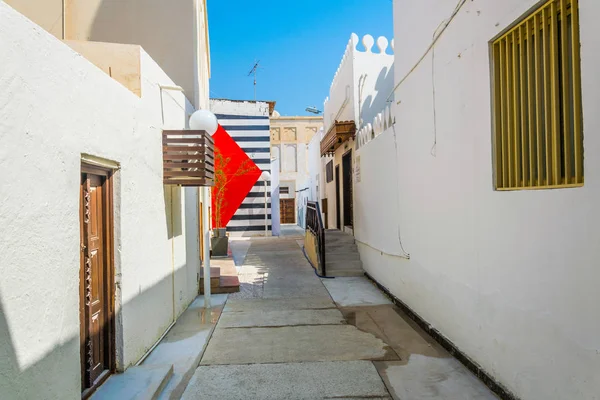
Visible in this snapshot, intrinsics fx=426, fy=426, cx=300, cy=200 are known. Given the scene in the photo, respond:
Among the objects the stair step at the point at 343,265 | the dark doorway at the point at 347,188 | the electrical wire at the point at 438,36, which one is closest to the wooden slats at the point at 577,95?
the electrical wire at the point at 438,36

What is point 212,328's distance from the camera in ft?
15.8

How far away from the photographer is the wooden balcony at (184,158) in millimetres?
4492

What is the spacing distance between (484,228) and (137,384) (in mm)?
2859

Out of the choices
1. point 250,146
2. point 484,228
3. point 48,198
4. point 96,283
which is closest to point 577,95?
point 484,228

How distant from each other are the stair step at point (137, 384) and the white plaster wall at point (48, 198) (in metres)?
0.14

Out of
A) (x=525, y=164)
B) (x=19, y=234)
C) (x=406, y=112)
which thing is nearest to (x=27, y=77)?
(x=19, y=234)

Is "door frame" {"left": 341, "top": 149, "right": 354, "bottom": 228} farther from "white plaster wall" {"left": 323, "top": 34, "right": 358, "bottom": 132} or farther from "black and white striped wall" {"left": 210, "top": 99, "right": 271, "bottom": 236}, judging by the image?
"black and white striped wall" {"left": 210, "top": 99, "right": 271, "bottom": 236}

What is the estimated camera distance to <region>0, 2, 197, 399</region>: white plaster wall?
1.84 meters

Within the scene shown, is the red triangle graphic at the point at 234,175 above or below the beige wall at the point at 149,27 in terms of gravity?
below

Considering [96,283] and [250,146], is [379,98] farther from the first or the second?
[250,146]

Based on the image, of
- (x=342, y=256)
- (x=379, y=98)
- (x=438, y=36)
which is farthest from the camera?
(x=379, y=98)

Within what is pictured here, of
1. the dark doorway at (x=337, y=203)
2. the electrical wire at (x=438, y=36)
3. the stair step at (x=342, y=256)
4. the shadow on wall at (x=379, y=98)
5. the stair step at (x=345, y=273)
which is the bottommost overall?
the stair step at (x=345, y=273)

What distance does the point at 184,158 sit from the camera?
4535 millimetres

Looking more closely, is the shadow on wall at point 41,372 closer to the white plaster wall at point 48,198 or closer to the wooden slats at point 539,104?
the white plaster wall at point 48,198
